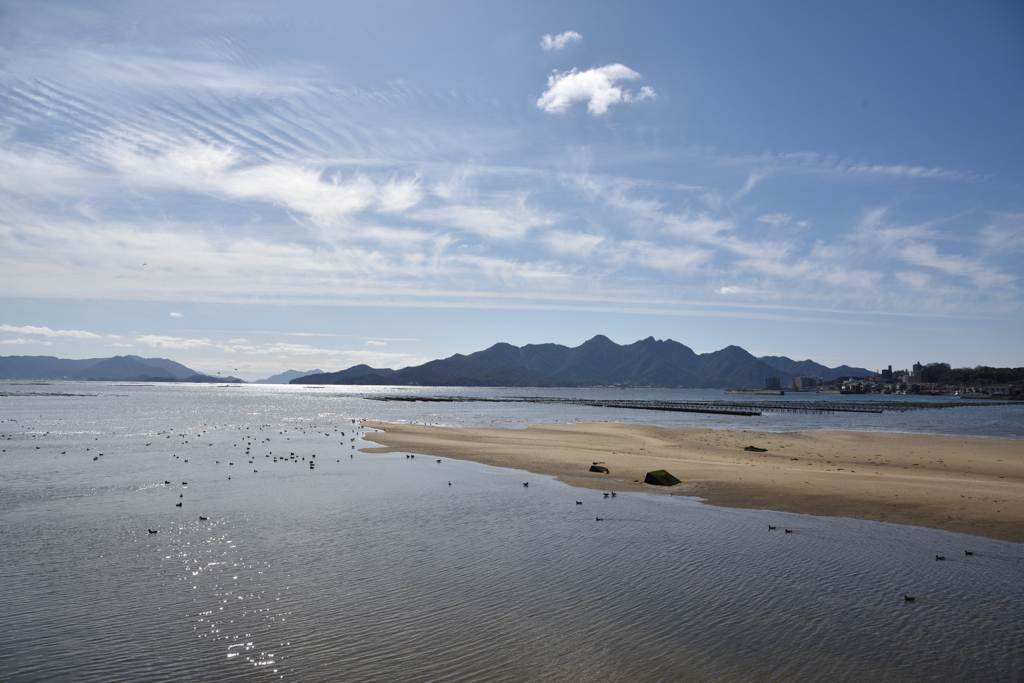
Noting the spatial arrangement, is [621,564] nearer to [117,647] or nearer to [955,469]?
[117,647]

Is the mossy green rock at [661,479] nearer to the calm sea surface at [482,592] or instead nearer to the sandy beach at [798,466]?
the sandy beach at [798,466]

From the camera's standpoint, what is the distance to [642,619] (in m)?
11.2

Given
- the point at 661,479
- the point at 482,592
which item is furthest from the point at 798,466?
the point at 482,592

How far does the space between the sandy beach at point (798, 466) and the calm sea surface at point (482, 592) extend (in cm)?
293

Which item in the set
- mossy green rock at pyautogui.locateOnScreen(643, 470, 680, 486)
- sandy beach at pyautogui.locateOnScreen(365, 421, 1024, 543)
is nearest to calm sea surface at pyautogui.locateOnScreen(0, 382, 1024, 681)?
sandy beach at pyautogui.locateOnScreen(365, 421, 1024, 543)

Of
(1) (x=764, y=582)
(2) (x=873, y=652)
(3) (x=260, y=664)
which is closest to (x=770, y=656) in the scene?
(2) (x=873, y=652)

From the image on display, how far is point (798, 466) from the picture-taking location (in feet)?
112

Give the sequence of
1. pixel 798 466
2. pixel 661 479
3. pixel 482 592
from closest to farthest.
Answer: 1. pixel 482 592
2. pixel 661 479
3. pixel 798 466

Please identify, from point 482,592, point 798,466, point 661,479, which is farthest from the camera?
point 798,466

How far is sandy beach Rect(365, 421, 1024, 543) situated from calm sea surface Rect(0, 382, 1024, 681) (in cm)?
293

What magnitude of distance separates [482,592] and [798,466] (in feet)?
95.3

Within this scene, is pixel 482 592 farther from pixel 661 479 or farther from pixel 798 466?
pixel 798 466

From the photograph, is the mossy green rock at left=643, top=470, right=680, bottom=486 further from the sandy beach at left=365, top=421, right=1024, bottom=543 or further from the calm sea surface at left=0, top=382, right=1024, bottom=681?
the calm sea surface at left=0, top=382, right=1024, bottom=681

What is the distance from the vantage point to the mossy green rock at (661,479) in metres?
26.8
